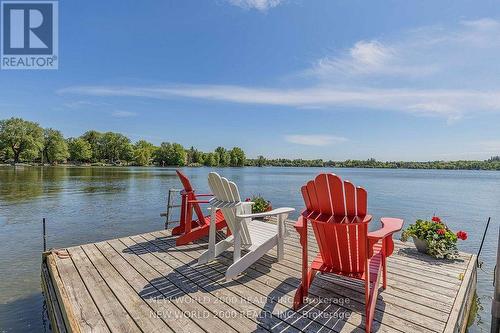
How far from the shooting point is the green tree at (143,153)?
8362 centimetres

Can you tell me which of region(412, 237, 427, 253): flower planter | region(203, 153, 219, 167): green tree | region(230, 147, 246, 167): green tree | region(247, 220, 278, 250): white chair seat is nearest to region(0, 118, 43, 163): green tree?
region(203, 153, 219, 167): green tree

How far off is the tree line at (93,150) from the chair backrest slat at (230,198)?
231 ft

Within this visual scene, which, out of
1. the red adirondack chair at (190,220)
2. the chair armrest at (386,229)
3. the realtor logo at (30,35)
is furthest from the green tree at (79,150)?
the chair armrest at (386,229)

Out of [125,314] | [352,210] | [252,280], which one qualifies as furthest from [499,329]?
[125,314]

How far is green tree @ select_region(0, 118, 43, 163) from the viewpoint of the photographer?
5584 centimetres

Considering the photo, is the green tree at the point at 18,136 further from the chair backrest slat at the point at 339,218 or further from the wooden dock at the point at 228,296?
the chair backrest slat at the point at 339,218

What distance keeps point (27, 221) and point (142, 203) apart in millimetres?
6606

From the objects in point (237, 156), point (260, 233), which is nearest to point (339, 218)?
point (260, 233)

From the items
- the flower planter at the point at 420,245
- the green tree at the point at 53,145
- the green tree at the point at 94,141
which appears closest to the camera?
the flower planter at the point at 420,245

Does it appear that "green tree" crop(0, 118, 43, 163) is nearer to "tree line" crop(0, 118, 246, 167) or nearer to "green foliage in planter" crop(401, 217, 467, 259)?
"tree line" crop(0, 118, 246, 167)

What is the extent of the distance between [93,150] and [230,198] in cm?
8666

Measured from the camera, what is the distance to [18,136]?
56.1 metres

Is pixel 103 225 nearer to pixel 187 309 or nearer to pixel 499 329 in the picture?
pixel 187 309

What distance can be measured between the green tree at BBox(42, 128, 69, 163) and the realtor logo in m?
64.6
